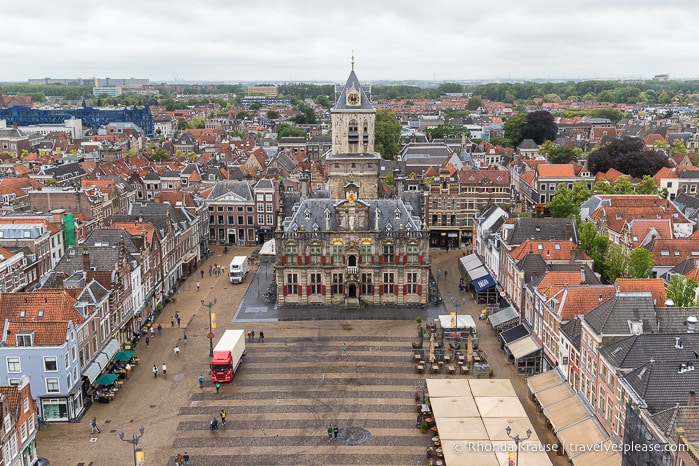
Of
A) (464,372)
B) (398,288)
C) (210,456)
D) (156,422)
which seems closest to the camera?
(210,456)

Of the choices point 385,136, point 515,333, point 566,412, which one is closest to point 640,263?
point 515,333

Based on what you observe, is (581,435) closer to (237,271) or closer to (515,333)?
(515,333)

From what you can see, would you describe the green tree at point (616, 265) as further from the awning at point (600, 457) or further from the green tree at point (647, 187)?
the green tree at point (647, 187)

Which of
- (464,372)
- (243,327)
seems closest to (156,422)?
(243,327)

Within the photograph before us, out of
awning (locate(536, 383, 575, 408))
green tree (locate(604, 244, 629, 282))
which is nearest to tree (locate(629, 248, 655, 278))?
green tree (locate(604, 244, 629, 282))

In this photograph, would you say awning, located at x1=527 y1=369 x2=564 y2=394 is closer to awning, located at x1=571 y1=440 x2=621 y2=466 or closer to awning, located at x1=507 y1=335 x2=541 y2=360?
awning, located at x1=507 y1=335 x2=541 y2=360

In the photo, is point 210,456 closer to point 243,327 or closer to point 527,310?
point 243,327

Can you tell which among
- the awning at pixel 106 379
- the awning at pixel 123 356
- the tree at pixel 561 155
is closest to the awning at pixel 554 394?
the awning at pixel 106 379
